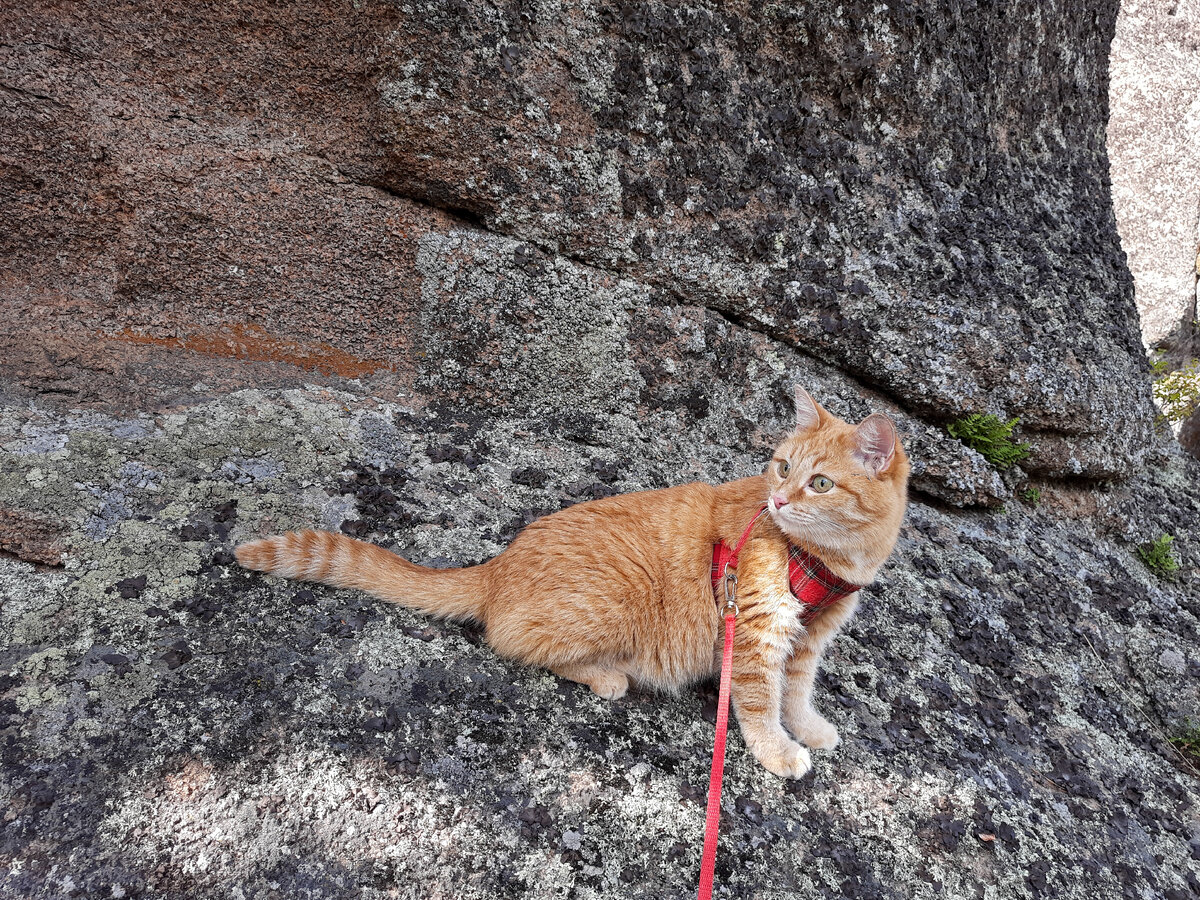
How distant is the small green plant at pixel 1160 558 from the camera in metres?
4.62

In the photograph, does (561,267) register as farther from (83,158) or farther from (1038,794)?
(1038,794)

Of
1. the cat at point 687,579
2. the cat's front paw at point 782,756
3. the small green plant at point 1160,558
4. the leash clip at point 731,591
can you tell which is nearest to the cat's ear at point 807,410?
the cat at point 687,579

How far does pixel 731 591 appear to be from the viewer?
2715 millimetres

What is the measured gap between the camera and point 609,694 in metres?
2.76

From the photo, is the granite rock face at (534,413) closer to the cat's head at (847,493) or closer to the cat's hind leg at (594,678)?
the cat's hind leg at (594,678)

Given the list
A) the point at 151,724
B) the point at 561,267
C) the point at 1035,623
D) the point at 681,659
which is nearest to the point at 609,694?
the point at 681,659

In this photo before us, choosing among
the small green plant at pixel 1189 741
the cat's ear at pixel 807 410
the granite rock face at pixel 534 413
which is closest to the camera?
the granite rock face at pixel 534 413

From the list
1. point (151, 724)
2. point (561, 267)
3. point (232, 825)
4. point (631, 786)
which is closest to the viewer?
point (232, 825)

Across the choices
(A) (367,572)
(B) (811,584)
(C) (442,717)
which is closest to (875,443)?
(B) (811,584)

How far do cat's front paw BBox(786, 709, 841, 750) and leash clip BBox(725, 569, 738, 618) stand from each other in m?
0.55

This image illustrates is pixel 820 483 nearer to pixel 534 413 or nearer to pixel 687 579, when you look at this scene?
pixel 687 579

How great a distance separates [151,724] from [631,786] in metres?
1.60

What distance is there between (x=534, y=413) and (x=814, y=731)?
220cm

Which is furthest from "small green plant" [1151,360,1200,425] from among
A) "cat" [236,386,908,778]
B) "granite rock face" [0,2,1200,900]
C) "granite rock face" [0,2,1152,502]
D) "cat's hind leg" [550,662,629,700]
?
"cat's hind leg" [550,662,629,700]
